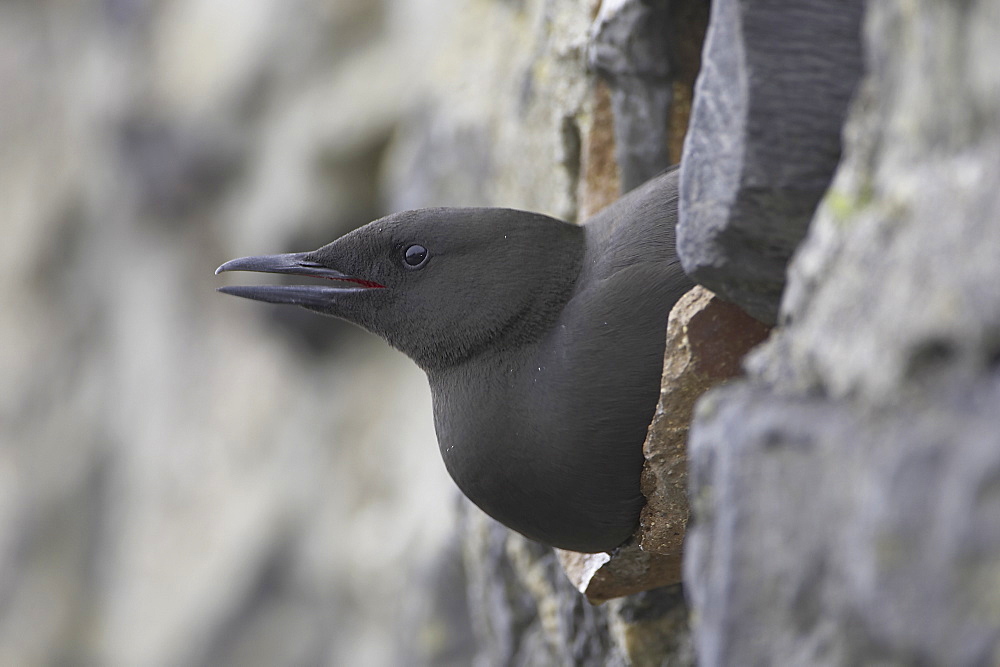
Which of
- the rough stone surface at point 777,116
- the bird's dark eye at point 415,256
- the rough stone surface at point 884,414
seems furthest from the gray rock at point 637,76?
the rough stone surface at point 884,414

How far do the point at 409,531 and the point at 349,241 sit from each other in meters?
3.03

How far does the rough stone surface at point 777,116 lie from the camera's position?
5.19ft

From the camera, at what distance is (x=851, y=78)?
5.22 ft

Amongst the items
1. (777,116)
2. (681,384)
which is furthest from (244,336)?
(777,116)

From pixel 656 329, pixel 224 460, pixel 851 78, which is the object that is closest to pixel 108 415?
pixel 224 460

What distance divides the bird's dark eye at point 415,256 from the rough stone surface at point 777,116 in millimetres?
853

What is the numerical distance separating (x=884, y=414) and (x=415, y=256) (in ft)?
4.29

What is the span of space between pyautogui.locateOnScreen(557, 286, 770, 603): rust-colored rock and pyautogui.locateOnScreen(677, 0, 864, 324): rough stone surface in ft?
0.91

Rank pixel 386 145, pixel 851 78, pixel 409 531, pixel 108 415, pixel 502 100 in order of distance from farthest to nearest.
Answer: pixel 108 415, pixel 386 145, pixel 409 531, pixel 502 100, pixel 851 78

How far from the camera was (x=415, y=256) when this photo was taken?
2.37m

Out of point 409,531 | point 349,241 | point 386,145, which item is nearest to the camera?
point 349,241

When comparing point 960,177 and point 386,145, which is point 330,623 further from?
point 960,177

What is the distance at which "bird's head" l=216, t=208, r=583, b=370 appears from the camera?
7.49 ft

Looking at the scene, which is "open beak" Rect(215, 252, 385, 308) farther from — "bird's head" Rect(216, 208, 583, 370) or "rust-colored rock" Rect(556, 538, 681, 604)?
"rust-colored rock" Rect(556, 538, 681, 604)
